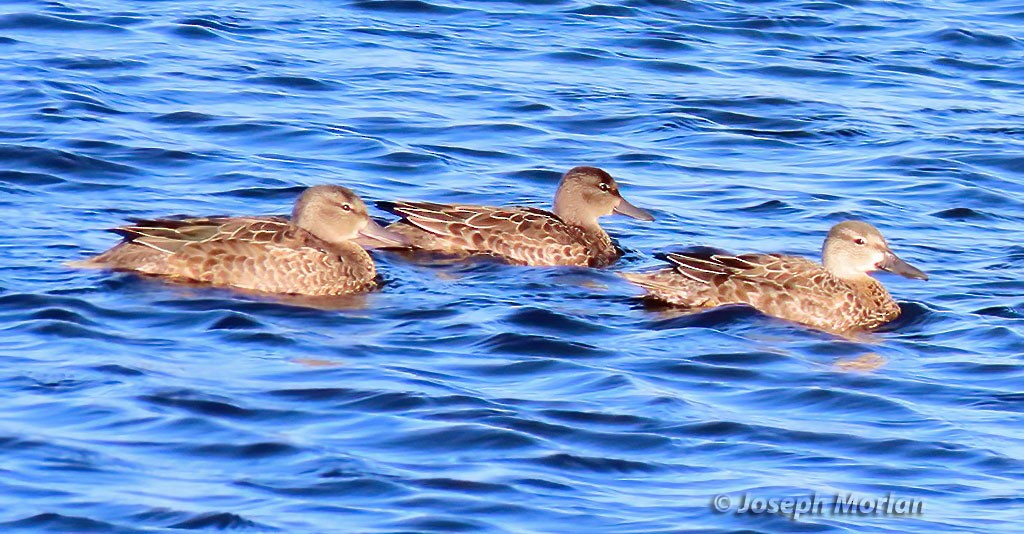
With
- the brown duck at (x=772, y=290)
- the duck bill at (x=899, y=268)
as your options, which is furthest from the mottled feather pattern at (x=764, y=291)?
the duck bill at (x=899, y=268)

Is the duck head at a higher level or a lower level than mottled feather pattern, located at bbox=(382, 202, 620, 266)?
higher

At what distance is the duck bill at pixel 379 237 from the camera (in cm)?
1239

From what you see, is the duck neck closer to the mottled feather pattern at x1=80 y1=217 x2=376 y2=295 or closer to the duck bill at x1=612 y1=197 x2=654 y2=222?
the duck bill at x1=612 y1=197 x2=654 y2=222

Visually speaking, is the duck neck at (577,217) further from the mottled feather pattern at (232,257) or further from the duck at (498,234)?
the mottled feather pattern at (232,257)

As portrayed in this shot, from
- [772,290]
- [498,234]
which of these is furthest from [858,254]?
[498,234]

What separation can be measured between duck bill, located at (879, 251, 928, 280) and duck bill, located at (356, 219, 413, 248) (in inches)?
118

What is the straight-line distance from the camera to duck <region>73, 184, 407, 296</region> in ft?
37.5

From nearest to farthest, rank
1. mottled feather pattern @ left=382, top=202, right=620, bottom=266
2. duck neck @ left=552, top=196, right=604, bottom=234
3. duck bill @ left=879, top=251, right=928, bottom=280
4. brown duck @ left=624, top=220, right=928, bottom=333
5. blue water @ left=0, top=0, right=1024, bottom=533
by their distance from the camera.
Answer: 1. blue water @ left=0, top=0, right=1024, bottom=533
2. brown duck @ left=624, top=220, right=928, bottom=333
3. duck bill @ left=879, top=251, right=928, bottom=280
4. mottled feather pattern @ left=382, top=202, right=620, bottom=266
5. duck neck @ left=552, top=196, right=604, bottom=234

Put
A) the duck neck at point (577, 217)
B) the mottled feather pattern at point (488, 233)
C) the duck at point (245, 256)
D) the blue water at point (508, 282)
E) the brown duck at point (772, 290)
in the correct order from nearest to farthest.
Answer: the blue water at point (508, 282) → the duck at point (245, 256) → the brown duck at point (772, 290) → the mottled feather pattern at point (488, 233) → the duck neck at point (577, 217)

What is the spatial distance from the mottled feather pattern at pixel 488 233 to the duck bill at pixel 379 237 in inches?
4.8

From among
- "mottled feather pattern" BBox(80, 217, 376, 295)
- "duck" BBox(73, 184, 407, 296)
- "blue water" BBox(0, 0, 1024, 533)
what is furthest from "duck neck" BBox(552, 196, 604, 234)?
"mottled feather pattern" BBox(80, 217, 376, 295)

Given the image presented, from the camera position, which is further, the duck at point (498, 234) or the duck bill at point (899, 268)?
the duck at point (498, 234)

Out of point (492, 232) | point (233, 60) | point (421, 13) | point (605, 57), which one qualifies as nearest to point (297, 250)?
point (492, 232)

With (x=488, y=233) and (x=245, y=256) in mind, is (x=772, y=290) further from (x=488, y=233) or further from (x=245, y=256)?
(x=245, y=256)
